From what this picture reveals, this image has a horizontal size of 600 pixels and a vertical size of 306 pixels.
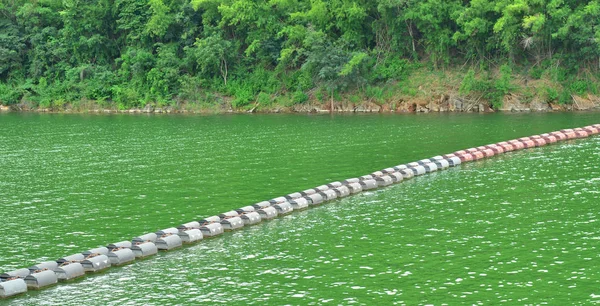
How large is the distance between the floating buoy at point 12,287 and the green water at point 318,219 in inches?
7.7

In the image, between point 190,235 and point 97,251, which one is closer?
point 97,251

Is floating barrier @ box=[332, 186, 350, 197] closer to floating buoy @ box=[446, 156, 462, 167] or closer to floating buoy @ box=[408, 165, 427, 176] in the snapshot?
floating buoy @ box=[408, 165, 427, 176]

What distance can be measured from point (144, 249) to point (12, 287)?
382 cm

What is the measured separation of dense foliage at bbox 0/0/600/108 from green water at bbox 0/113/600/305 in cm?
1360

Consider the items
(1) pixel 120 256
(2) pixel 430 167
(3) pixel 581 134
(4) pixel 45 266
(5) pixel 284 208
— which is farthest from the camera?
(3) pixel 581 134

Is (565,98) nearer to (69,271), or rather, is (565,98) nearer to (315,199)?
(315,199)

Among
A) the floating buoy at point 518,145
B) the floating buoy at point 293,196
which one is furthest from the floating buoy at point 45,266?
the floating buoy at point 518,145

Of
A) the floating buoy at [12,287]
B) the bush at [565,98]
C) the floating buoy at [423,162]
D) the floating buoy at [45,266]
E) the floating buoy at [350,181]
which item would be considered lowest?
the floating buoy at [12,287]

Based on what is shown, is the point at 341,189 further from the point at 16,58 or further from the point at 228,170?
the point at 16,58

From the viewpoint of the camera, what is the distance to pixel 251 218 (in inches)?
965

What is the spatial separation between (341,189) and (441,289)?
11209 mm

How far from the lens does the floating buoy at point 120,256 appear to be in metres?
20.5

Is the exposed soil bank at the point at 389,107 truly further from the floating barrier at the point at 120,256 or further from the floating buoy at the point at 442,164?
the floating barrier at the point at 120,256

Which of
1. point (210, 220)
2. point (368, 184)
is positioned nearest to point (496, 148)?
point (368, 184)
